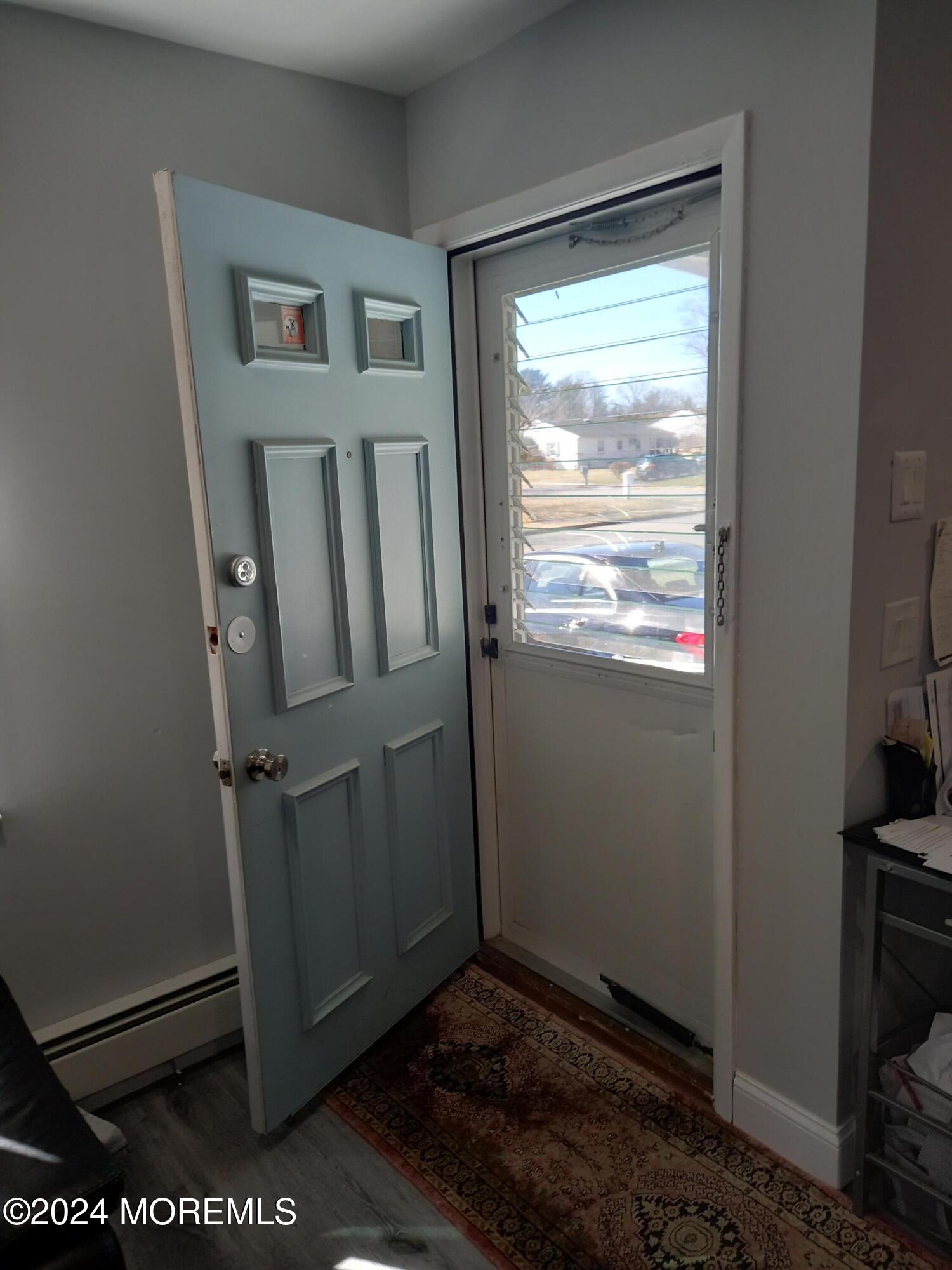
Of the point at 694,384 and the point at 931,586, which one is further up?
the point at 694,384

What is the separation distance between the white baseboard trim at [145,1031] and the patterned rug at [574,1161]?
0.37 metres

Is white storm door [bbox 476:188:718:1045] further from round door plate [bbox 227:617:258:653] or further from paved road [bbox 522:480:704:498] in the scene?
Result: round door plate [bbox 227:617:258:653]

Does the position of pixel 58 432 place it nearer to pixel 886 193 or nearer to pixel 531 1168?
pixel 886 193

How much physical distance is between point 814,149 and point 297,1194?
2155mm

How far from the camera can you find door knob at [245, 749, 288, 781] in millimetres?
1720

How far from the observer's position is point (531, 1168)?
178cm

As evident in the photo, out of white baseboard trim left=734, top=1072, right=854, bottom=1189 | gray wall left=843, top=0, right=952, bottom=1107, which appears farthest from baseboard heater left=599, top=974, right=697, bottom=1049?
gray wall left=843, top=0, right=952, bottom=1107

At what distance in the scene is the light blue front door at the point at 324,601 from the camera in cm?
163

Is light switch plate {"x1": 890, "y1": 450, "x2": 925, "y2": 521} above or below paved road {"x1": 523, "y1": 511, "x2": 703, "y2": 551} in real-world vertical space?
above

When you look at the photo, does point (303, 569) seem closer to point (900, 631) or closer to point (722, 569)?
point (722, 569)

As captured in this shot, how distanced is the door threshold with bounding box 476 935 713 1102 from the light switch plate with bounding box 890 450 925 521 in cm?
133

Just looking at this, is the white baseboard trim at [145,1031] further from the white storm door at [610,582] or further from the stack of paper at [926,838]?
the stack of paper at [926,838]

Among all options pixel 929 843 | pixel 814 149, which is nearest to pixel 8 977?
pixel 929 843

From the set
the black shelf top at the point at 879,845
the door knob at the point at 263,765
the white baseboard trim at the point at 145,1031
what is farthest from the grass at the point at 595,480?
the white baseboard trim at the point at 145,1031
